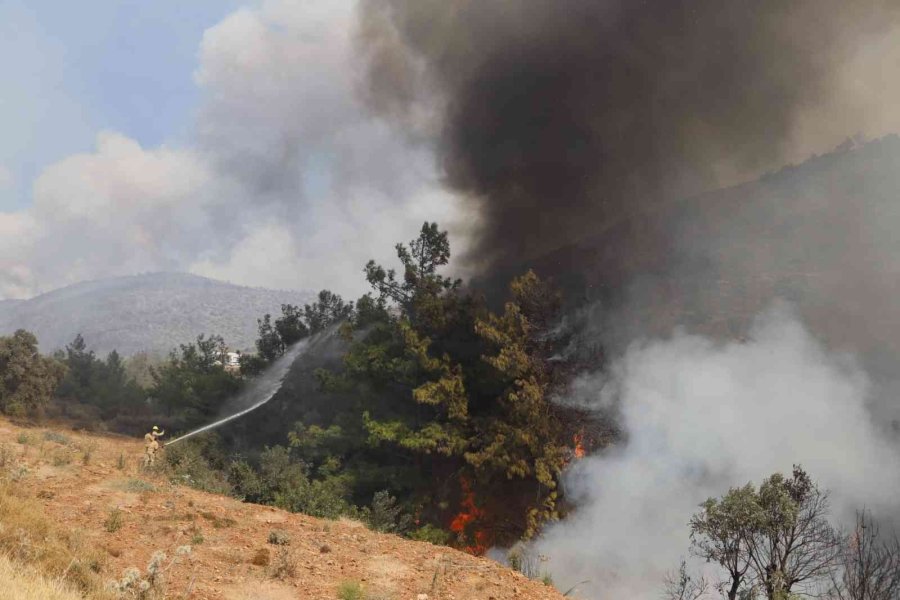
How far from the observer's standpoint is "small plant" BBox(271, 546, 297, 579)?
27.6ft

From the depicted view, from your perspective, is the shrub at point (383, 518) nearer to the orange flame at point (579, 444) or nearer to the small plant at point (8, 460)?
the orange flame at point (579, 444)

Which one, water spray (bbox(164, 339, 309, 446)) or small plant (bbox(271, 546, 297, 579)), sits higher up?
water spray (bbox(164, 339, 309, 446))

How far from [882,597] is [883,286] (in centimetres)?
1505

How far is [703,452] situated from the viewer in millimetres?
16094

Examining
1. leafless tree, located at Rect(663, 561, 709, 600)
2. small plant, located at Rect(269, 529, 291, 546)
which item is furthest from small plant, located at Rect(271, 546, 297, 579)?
leafless tree, located at Rect(663, 561, 709, 600)

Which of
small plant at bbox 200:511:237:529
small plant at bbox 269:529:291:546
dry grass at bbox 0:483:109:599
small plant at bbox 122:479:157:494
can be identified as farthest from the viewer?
small plant at bbox 122:479:157:494

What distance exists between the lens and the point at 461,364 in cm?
1997

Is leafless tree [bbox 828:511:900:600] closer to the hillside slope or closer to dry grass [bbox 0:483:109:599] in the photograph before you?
the hillside slope

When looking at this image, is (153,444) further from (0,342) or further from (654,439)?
(0,342)

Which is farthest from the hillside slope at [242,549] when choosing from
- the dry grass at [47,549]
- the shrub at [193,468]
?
the shrub at [193,468]

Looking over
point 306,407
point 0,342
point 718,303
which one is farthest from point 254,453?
point 718,303

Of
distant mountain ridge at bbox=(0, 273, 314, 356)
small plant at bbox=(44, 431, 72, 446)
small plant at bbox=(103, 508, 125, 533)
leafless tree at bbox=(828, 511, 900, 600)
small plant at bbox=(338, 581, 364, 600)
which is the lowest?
small plant at bbox=(338, 581, 364, 600)

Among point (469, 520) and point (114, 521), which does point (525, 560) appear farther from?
point (114, 521)

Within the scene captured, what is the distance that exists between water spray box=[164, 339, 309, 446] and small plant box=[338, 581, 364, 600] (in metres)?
18.0
